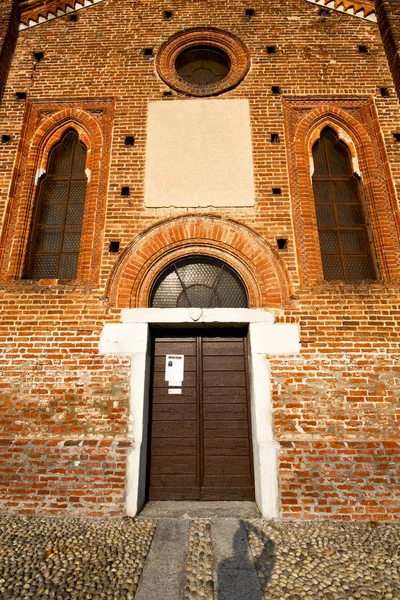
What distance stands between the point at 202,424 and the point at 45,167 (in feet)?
17.4

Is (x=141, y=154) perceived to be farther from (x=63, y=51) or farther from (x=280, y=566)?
(x=280, y=566)

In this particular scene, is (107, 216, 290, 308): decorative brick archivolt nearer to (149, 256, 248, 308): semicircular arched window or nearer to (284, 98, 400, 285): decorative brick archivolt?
(149, 256, 248, 308): semicircular arched window

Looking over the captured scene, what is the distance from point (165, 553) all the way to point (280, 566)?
1.15 metres

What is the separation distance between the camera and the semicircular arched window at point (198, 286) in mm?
5855

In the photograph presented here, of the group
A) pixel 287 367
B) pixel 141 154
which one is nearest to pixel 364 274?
pixel 287 367

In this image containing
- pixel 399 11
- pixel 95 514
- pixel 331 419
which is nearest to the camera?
pixel 95 514

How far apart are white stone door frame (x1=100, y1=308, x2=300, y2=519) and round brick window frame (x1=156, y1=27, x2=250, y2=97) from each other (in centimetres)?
442

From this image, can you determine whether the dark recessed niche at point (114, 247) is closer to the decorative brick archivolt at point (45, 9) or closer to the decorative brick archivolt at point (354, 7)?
the decorative brick archivolt at point (45, 9)

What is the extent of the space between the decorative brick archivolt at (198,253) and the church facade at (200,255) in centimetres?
3

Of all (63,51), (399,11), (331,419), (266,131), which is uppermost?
(399,11)

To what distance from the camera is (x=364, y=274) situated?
19.8 ft

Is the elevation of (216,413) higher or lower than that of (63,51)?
lower

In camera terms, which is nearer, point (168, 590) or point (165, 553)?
point (168, 590)

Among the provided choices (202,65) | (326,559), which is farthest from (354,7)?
(326,559)
